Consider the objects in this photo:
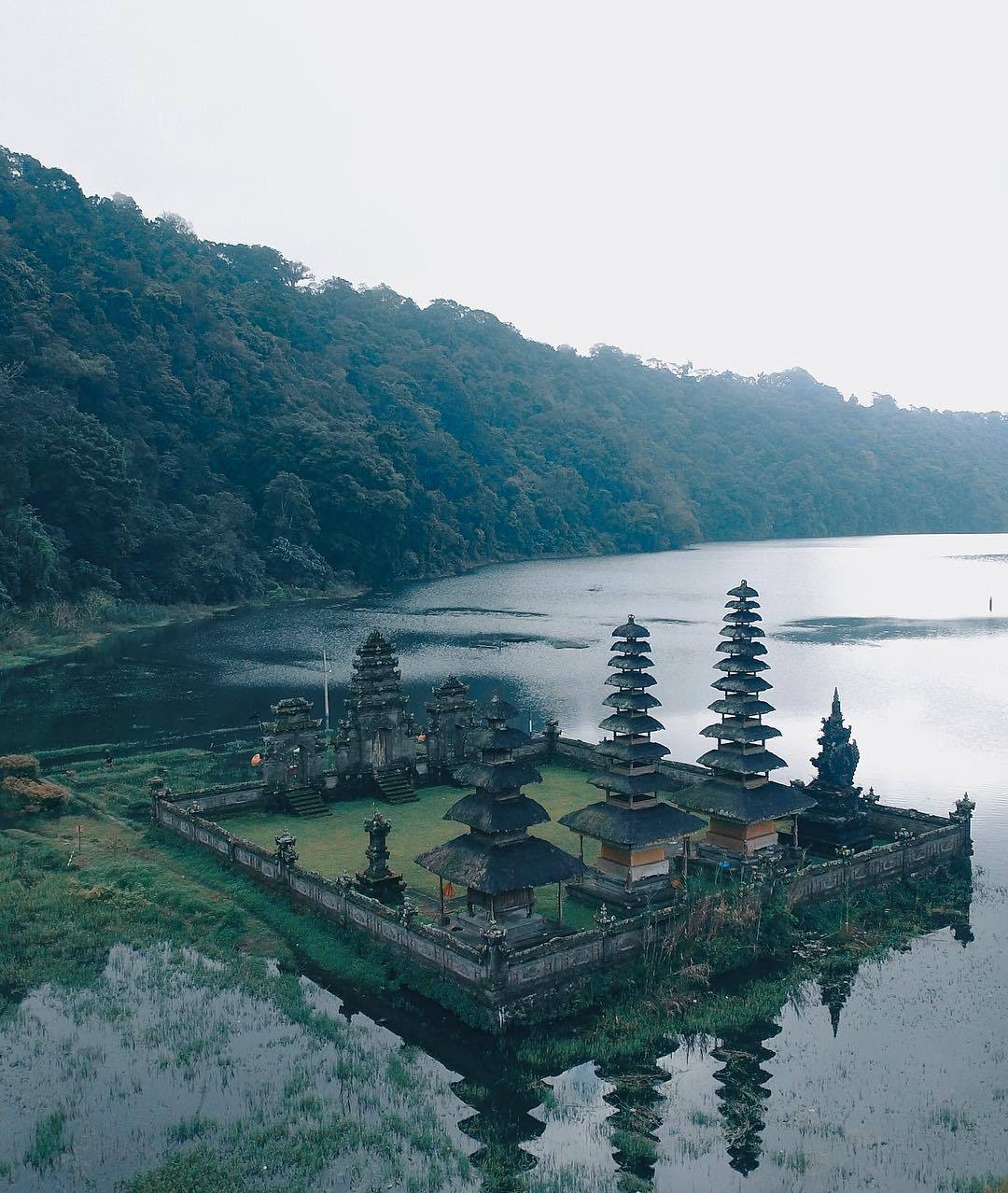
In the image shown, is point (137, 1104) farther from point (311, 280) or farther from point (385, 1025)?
point (311, 280)

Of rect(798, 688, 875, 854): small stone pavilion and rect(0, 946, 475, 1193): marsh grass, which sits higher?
rect(798, 688, 875, 854): small stone pavilion

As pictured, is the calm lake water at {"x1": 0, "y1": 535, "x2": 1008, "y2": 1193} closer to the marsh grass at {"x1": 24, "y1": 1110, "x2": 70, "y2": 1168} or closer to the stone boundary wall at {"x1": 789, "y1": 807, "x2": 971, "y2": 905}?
the stone boundary wall at {"x1": 789, "y1": 807, "x2": 971, "y2": 905}

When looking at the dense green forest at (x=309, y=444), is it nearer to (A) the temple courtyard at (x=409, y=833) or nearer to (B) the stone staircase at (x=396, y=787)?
(B) the stone staircase at (x=396, y=787)

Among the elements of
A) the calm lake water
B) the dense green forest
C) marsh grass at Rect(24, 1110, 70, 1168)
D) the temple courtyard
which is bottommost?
the calm lake water

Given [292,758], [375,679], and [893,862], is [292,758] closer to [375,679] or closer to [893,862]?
[375,679]

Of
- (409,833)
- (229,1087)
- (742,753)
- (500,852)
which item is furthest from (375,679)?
(229,1087)

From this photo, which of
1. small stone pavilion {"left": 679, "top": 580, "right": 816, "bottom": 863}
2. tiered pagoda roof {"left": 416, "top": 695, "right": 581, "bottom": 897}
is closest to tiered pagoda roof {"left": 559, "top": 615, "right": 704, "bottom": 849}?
small stone pavilion {"left": 679, "top": 580, "right": 816, "bottom": 863}
